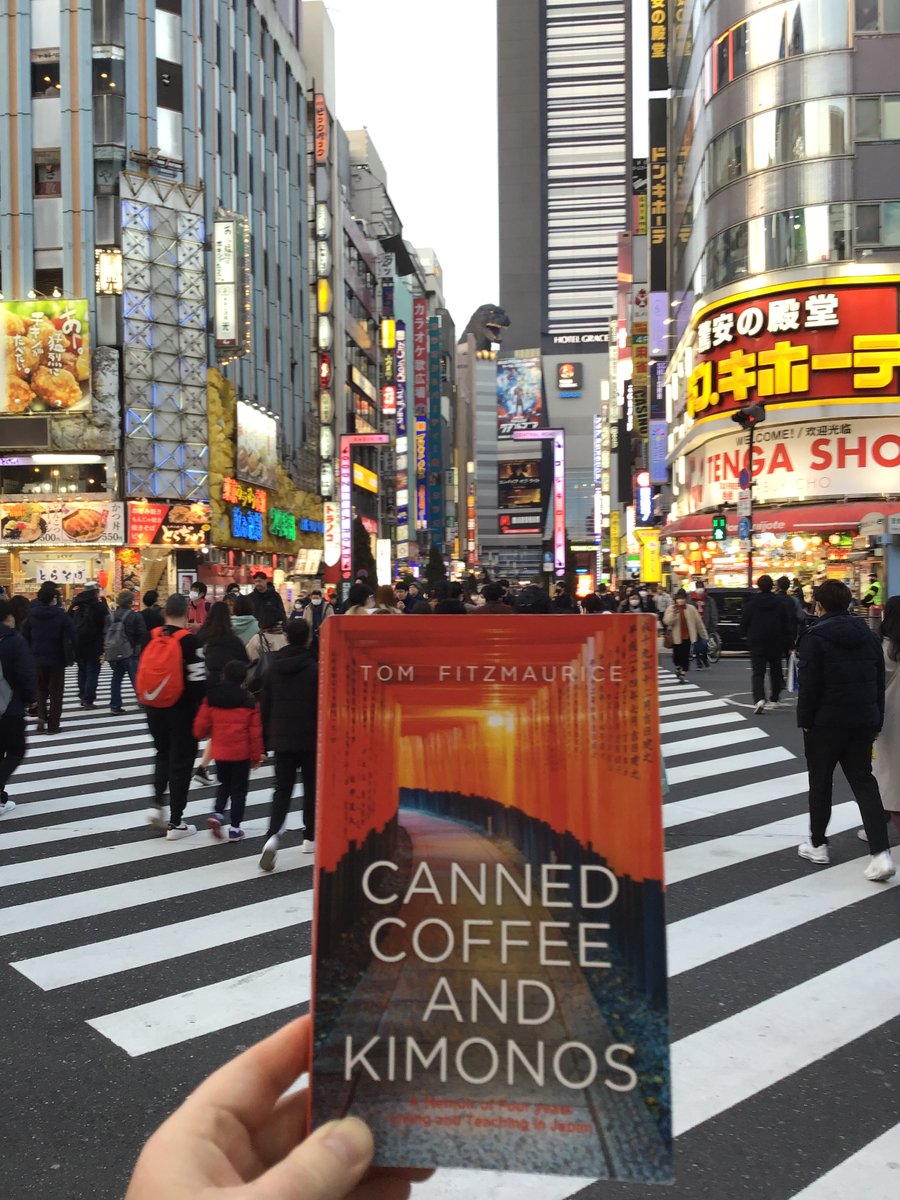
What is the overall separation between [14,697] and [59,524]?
3129 cm

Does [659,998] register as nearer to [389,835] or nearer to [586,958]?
[586,958]

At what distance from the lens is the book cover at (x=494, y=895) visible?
1.39 meters

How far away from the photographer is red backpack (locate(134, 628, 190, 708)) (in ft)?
28.0

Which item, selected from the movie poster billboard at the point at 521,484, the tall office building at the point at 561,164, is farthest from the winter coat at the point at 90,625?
the tall office building at the point at 561,164

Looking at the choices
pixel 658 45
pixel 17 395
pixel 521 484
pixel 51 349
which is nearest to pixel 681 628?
pixel 51 349

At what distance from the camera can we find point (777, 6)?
118 feet

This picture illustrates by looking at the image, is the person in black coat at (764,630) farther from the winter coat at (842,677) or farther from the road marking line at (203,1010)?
the road marking line at (203,1010)

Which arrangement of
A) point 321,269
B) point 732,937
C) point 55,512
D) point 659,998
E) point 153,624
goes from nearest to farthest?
point 659,998 < point 732,937 < point 153,624 < point 55,512 < point 321,269

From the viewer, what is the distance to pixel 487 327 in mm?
188625

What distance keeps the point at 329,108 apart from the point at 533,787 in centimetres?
7764

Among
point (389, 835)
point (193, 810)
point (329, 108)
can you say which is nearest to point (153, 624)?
point (193, 810)

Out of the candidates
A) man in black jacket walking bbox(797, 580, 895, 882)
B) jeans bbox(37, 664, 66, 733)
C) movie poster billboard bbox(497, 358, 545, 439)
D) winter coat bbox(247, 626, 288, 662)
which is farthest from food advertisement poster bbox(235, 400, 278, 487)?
movie poster billboard bbox(497, 358, 545, 439)

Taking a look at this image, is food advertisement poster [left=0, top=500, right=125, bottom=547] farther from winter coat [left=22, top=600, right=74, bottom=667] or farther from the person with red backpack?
the person with red backpack

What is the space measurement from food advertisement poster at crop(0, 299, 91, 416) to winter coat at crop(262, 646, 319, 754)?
34639 mm
